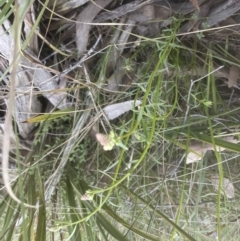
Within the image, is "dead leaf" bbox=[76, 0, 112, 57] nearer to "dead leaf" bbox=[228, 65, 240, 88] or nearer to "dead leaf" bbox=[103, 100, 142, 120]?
"dead leaf" bbox=[103, 100, 142, 120]

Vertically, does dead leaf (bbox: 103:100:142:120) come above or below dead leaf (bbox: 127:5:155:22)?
below

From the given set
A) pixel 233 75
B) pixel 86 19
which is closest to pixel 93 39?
pixel 86 19

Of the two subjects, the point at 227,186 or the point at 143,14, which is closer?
the point at 143,14

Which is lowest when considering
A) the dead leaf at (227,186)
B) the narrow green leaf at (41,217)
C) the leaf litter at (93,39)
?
the dead leaf at (227,186)

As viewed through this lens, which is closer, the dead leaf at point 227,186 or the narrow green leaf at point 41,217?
the narrow green leaf at point 41,217


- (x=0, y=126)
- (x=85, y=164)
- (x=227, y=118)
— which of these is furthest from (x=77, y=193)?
(x=227, y=118)

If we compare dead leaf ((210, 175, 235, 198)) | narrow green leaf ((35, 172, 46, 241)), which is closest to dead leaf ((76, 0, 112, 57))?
narrow green leaf ((35, 172, 46, 241))

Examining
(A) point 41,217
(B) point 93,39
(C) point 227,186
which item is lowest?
(C) point 227,186

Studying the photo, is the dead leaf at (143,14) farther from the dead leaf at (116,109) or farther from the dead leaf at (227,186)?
the dead leaf at (227,186)

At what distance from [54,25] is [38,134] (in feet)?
0.51

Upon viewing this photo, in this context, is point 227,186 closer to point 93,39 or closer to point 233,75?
point 233,75

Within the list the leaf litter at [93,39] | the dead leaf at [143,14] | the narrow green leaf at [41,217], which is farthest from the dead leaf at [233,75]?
the narrow green leaf at [41,217]

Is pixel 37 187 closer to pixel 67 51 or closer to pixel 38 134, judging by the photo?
pixel 38 134

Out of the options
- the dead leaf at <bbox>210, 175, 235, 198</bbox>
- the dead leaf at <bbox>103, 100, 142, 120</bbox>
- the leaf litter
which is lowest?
the dead leaf at <bbox>210, 175, 235, 198</bbox>
